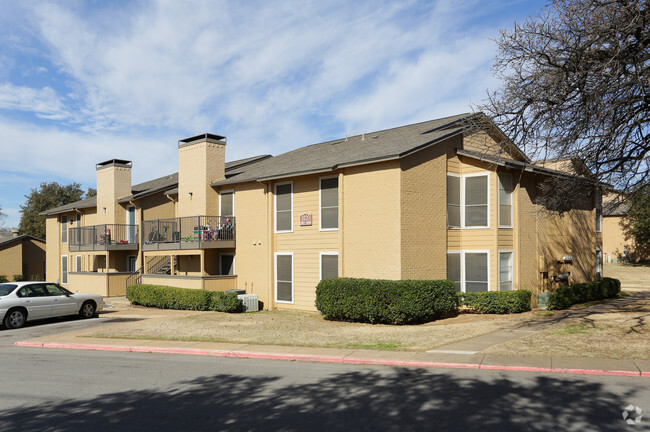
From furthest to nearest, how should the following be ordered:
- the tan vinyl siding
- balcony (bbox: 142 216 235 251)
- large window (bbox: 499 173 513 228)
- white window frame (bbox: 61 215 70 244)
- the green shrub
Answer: white window frame (bbox: 61 215 70 244) < balcony (bbox: 142 216 235 251) < the green shrub < the tan vinyl siding < large window (bbox: 499 173 513 228)

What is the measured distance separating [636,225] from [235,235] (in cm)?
3861

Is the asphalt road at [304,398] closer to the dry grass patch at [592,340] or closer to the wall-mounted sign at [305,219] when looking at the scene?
the dry grass patch at [592,340]

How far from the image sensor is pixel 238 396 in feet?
27.6

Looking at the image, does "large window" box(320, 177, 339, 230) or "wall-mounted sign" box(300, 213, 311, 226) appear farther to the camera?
"wall-mounted sign" box(300, 213, 311, 226)

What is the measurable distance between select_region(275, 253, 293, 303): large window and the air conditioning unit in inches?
37.0

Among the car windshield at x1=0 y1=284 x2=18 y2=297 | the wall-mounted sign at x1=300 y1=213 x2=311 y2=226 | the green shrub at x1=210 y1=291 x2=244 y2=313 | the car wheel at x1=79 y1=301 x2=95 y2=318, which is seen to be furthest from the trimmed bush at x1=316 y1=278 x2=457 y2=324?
the car windshield at x1=0 y1=284 x2=18 y2=297

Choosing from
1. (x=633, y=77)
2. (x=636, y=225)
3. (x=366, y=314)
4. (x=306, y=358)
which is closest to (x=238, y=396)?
(x=306, y=358)

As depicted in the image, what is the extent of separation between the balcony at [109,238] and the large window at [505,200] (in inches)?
816

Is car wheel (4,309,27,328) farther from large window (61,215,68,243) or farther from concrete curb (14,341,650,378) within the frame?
large window (61,215,68,243)

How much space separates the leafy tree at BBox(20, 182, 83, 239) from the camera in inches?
2571

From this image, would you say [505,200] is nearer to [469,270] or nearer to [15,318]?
[469,270]

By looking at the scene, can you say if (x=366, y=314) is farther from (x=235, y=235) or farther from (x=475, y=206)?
(x=235, y=235)

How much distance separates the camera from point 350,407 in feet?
25.0

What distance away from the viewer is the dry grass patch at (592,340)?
11156mm
